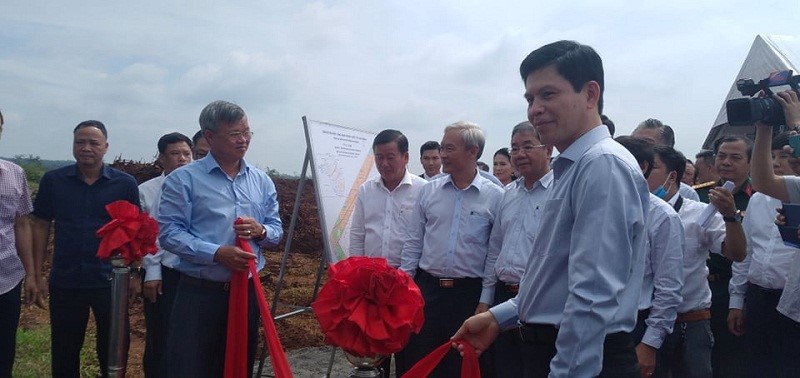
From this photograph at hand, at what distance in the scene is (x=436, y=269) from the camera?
4082 mm

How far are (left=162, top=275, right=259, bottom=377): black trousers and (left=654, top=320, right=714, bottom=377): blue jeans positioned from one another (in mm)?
2487

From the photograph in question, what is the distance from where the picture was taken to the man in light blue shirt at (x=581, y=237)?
160cm

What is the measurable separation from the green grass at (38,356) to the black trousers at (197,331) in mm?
2706

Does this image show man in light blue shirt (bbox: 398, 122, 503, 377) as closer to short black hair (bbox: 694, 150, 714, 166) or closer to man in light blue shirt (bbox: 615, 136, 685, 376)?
man in light blue shirt (bbox: 615, 136, 685, 376)

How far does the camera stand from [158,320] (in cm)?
440

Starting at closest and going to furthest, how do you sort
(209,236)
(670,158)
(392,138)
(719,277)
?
(209,236), (670,158), (719,277), (392,138)

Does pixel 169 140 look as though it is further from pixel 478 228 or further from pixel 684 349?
pixel 684 349

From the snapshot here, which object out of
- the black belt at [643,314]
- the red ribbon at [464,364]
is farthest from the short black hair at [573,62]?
the black belt at [643,314]

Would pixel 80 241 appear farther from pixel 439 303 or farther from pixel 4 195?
pixel 439 303

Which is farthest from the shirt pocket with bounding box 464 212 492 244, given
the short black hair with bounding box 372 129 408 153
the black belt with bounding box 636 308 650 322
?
the black belt with bounding box 636 308 650 322

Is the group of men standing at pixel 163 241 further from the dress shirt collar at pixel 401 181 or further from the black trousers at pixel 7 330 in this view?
the dress shirt collar at pixel 401 181

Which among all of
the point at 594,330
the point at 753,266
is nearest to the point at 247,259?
the point at 594,330

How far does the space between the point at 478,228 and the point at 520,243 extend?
565mm

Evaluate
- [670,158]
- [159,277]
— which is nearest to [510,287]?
[670,158]
